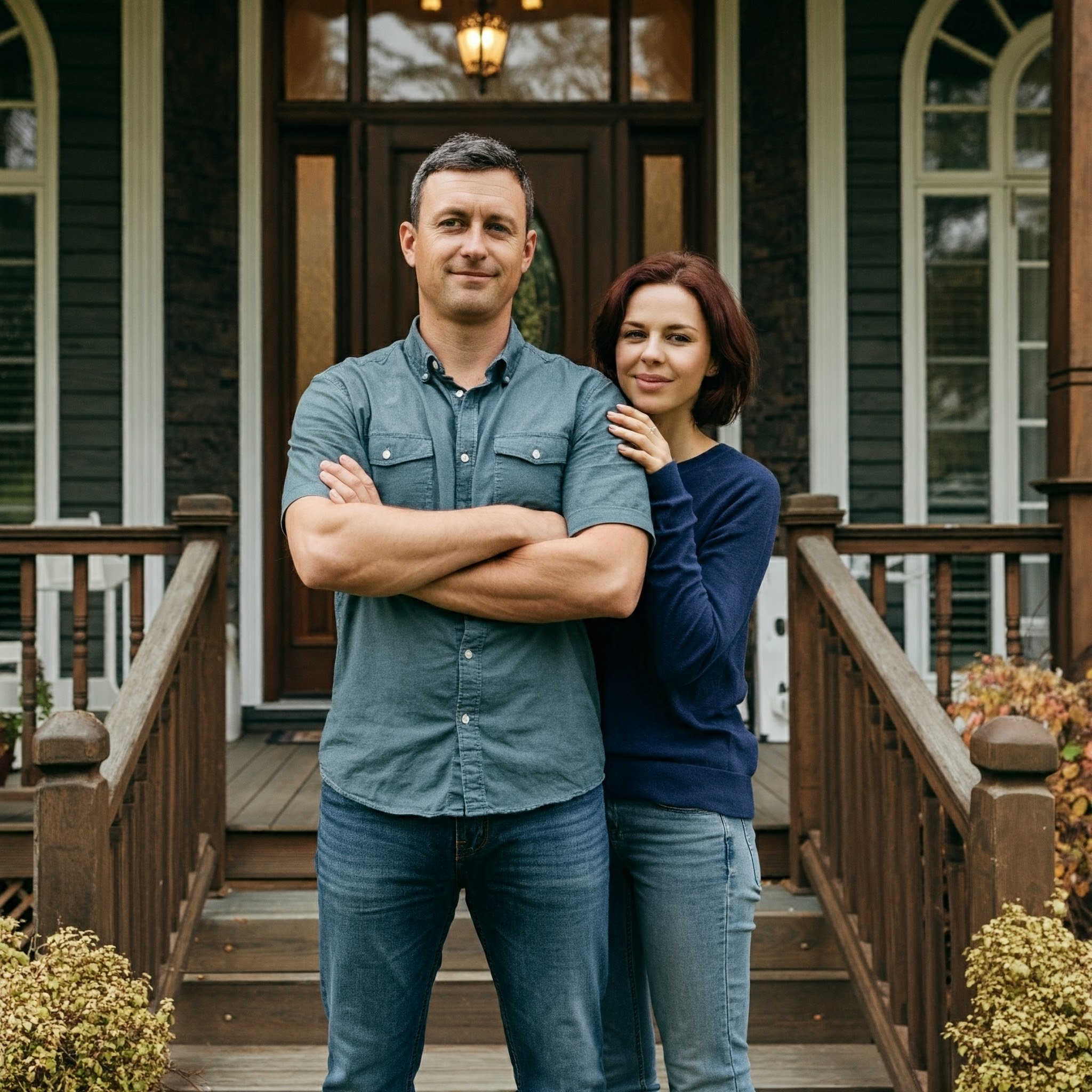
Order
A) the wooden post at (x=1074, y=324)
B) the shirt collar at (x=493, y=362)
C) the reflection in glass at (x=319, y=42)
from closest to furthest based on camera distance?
the shirt collar at (x=493, y=362), the wooden post at (x=1074, y=324), the reflection in glass at (x=319, y=42)

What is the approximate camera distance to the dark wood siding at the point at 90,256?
5148 mm

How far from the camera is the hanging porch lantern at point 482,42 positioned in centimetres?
519

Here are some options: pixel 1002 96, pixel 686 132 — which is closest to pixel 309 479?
pixel 686 132

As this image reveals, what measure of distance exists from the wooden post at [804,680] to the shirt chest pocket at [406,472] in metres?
1.74

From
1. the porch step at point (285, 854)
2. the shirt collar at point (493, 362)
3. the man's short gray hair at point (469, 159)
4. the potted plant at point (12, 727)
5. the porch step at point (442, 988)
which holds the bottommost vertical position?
the porch step at point (442, 988)

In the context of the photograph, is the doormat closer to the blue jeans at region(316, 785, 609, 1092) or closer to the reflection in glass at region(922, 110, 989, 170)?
the blue jeans at region(316, 785, 609, 1092)

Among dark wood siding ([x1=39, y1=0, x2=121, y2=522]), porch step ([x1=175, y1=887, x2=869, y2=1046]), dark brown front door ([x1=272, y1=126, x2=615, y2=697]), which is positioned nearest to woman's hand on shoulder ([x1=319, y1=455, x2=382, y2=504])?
porch step ([x1=175, y1=887, x2=869, y2=1046])

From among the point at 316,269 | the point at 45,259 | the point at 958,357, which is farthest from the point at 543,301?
the point at 45,259

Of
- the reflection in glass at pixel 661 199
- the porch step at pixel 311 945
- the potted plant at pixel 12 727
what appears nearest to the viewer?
the porch step at pixel 311 945

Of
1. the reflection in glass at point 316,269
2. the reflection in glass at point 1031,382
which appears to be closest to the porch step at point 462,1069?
the reflection in glass at point 316,269

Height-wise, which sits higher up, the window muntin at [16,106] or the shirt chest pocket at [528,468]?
the window muntin at [16,106]

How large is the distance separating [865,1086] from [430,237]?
216cm

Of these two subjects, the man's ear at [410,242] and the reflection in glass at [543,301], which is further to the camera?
the reflection in glass at [543,301]

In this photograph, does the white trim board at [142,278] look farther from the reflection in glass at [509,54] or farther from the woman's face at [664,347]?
the woman's face at [664,347]
